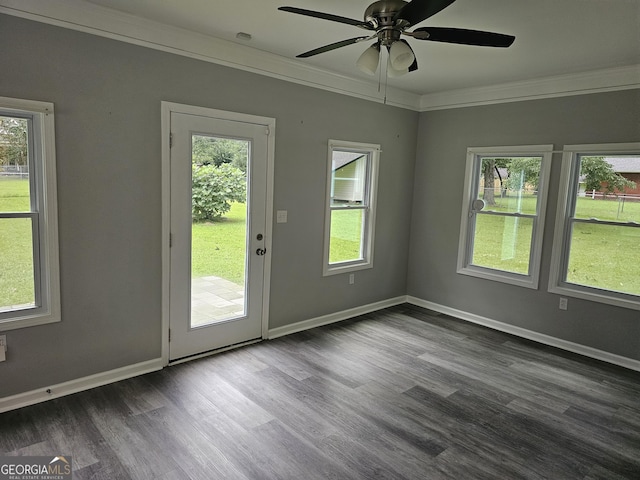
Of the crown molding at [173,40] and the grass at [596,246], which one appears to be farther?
the grass at [596,246]

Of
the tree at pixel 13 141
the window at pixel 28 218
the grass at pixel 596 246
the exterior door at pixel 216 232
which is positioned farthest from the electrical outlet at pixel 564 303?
the tree at pixel 13 141

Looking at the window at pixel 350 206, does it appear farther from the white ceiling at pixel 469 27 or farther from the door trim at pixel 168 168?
the white ceiling at pixel 469 27

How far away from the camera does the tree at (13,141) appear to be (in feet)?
8.49

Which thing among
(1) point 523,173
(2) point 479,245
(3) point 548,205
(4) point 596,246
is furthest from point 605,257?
(2) point 479,245

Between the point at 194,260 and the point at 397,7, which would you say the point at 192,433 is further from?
the point at 397,7

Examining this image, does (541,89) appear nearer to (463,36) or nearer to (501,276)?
(501,276)

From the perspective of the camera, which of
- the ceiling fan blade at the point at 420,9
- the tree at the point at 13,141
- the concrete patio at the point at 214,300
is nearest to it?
the ceiling fan blade at the point at 420,9

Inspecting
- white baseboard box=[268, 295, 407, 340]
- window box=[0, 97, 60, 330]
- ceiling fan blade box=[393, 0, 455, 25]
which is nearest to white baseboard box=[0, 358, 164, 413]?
window box=[0, 97, 60, 330]

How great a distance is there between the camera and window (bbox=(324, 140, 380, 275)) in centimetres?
450

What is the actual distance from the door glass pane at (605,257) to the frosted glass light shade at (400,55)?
279 centimetres

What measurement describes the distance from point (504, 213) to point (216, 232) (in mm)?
3100

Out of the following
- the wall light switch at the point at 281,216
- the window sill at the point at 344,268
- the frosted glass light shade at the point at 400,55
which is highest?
the frosted glass light shade at the point at 400,55

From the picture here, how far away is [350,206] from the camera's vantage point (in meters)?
4.74

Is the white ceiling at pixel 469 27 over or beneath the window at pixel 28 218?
over
